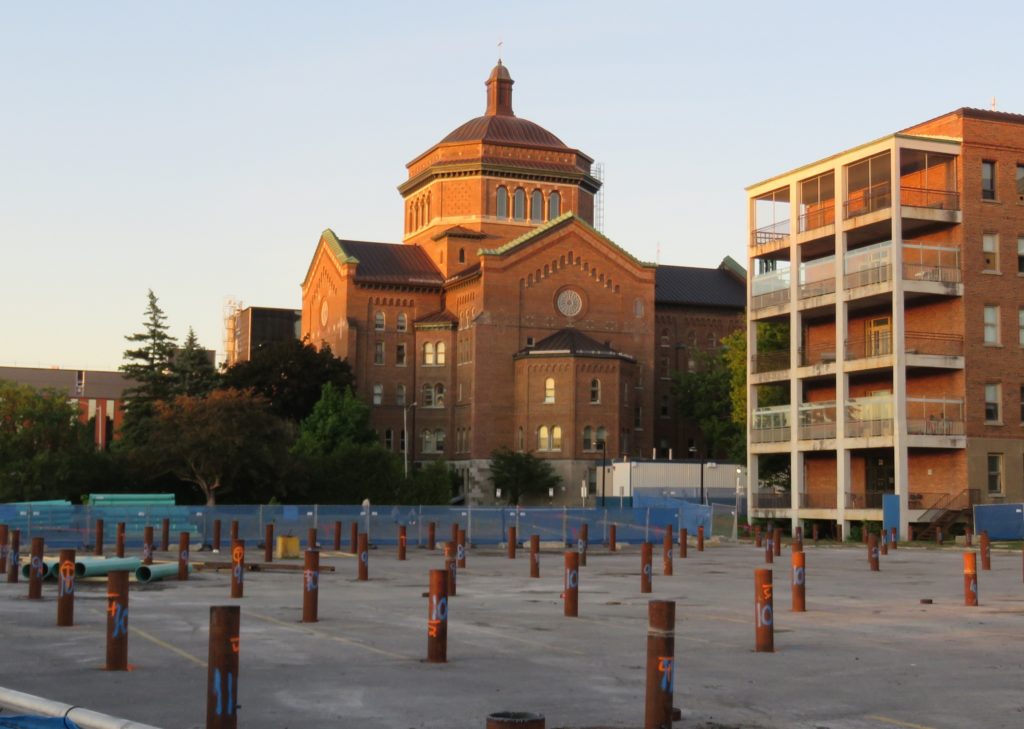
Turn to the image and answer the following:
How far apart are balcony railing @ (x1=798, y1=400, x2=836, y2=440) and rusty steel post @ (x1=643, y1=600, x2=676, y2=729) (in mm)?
46222

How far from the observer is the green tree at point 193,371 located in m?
90.7

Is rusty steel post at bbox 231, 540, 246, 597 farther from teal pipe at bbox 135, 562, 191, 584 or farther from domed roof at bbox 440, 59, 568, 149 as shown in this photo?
domed roof at bbox 440, 59, 568, 149

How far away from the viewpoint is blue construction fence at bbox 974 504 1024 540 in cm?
4803

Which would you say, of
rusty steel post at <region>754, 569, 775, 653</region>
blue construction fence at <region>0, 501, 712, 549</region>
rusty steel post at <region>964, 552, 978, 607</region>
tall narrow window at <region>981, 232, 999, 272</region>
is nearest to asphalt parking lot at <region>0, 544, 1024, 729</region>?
rusty steel post at <region>754, 569, 775, 653</region>

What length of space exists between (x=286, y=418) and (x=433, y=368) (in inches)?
420

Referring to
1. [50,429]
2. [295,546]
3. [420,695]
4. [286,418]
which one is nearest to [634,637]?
[420,695]

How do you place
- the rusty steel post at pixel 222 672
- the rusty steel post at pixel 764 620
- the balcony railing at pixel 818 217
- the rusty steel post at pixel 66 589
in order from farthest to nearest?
the balcony railing at pixel 818 217, the rusty steel post at pixel 66 589, the rusty steel post at pixel 764 620, the rusty steel post at pixel 222 672

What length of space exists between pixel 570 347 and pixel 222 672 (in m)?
77.5

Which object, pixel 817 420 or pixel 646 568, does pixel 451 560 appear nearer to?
pixel 646 568

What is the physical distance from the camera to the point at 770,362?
59875 mm

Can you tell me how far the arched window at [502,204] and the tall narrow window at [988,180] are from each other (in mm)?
50633

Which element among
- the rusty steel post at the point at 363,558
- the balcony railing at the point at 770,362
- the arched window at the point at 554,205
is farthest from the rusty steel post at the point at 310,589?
the arched window at the point at 554,205

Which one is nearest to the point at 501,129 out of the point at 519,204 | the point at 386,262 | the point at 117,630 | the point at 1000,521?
the point at 519,204

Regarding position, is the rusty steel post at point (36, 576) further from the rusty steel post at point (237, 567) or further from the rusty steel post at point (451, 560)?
the rusty steel post at point (451, 560)
